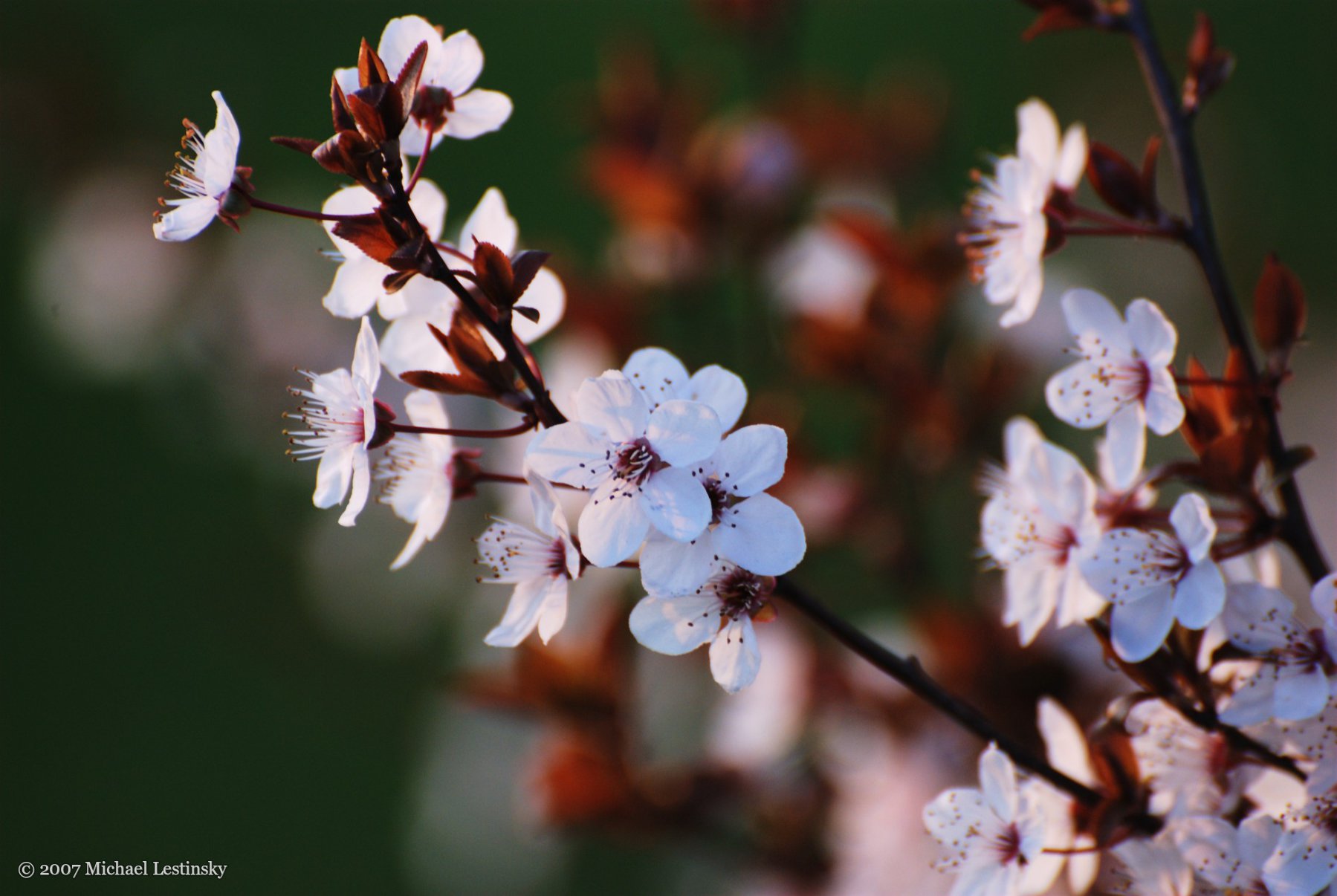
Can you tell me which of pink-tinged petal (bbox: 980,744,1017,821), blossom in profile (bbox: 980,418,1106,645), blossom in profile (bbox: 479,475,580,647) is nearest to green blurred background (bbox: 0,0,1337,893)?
blossom in profile (bbox: 980,418,1106,645)

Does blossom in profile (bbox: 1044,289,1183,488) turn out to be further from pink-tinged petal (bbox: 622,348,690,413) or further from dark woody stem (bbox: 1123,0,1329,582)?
pink-tinged petal (bbox: 622,348,690,413)

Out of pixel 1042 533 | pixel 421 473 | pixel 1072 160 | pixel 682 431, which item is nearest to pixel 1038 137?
pixel 1072 160

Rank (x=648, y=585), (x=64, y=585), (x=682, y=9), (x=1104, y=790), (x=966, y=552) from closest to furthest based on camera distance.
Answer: (x=648, y=585), (x=1104, y=790), (x=966, y=552), (x=64, y=585), (x=682, y=9)

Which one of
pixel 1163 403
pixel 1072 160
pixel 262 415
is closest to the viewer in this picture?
pixel 1163 403

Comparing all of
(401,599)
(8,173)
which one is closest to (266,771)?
(401,599)

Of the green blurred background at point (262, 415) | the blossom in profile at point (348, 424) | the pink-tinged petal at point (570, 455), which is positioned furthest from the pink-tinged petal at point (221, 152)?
the green blurred background at point (262, 415)

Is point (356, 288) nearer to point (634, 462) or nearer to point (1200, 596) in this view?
point (634, 462)

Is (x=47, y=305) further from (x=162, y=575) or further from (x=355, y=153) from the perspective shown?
(x=355, y=153)
